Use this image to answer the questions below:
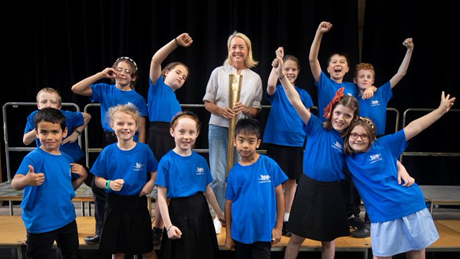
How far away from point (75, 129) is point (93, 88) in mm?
351

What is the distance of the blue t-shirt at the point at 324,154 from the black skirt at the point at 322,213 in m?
0.06

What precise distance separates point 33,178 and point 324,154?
185 centimetres

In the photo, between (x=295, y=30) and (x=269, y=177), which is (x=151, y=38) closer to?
(x=295, y=30)

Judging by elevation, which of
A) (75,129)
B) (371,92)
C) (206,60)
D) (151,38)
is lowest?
(75,129)

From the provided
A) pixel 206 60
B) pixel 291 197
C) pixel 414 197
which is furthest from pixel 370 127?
pixel 206 60

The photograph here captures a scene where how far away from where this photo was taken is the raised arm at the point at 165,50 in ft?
7.88

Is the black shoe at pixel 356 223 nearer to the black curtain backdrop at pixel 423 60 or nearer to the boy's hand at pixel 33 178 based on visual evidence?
the black curtain backdrop at pixel 423 60

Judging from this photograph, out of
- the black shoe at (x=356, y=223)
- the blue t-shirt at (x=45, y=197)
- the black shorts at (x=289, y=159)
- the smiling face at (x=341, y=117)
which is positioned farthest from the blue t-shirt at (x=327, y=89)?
the blue t-shirt at (x=45, y=197)

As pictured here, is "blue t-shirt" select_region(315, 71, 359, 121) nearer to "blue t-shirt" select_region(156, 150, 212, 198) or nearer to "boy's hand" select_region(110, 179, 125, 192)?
"blue t-shirt" select_region(156, 150, 212, 198)

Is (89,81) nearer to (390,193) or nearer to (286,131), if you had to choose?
(286,131)

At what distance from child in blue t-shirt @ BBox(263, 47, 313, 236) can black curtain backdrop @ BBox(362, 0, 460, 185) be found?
2182 millimetres

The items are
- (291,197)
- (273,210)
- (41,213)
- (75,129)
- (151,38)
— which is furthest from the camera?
(151,38)

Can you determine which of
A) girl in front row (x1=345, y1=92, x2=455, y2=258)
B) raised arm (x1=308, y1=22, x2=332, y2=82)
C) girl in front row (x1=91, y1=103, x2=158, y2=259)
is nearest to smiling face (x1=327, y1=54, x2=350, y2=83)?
raised arm (x1=308, y1=22, x2=332, y2=82)

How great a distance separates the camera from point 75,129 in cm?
258
